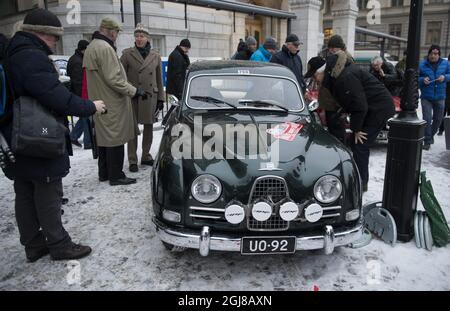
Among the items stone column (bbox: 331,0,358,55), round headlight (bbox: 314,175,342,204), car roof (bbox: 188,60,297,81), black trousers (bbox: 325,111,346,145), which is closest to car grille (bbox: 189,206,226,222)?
round headlight (bbox: 314,175,342,204)

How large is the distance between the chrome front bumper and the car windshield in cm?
168

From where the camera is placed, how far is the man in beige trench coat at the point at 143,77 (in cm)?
579

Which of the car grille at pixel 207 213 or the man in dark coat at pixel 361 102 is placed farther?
the man in dark coat at pixel 361 102

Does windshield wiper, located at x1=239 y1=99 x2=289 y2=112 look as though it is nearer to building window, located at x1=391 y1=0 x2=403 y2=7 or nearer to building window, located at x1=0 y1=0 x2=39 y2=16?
building window, located at x1=0 y1=0 x2=39 y2=16

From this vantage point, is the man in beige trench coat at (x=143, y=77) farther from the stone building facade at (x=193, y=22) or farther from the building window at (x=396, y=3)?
the building window at (x=396, y=3)

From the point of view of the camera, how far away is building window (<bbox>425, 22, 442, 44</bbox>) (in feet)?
155

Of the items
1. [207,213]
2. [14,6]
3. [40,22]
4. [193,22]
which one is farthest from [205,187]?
[14,6]

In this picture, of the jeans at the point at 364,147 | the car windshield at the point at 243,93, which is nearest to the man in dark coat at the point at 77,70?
the car windshield at the point at 243,93

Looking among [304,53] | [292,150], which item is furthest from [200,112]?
[304,53]

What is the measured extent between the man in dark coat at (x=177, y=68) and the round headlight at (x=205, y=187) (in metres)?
4.36

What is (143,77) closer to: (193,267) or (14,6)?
(193,267)

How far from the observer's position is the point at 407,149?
3.67 meters

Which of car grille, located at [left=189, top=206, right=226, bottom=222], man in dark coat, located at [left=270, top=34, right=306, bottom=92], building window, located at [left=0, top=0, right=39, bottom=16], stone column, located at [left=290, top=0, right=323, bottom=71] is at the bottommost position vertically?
car grille, located at [left=189, top=206, right=226, bottom=222]
